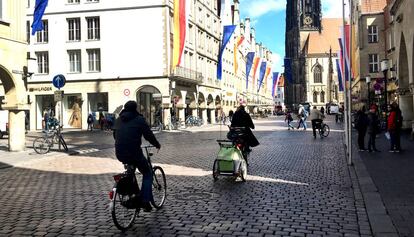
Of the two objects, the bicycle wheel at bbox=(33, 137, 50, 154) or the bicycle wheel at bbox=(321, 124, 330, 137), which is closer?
the bicycle wheel at bbox=(33, 137, 50, 154)

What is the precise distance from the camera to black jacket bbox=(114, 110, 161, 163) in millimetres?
6879

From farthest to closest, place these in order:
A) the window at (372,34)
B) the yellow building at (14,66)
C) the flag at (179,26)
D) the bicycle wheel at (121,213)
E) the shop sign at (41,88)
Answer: the window at (372,34), the shop sign at (41,88), the flag at (179,26), the yellow building at (14,66), the bicycle wheel at (121,213)

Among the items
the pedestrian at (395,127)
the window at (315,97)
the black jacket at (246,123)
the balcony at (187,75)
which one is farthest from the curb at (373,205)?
the window at (315,97)

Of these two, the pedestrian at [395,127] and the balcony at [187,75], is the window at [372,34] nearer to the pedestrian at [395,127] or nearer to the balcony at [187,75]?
the balcony at [187,75]

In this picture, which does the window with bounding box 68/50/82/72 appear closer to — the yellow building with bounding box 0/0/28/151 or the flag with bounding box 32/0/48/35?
the flag with bounding box 32/0/48/35

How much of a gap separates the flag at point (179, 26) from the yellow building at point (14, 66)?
15.7m

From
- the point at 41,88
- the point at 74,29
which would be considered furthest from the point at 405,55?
the point at 41,88

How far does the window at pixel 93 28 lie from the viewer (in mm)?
44303

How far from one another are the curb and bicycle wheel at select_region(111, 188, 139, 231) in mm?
3301

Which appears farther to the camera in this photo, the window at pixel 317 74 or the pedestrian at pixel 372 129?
the window at pixel 317 74

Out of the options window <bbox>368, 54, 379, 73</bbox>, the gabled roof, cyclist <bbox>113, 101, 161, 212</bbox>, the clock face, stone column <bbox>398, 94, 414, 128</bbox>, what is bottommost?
cyclist <bbox>113, 101, 161, 212</bbox>

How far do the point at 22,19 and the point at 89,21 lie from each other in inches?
944

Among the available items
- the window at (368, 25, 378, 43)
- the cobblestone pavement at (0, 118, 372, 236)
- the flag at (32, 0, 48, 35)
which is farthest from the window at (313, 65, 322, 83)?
the cobblestone pavement at (0, 118, 372, 236)

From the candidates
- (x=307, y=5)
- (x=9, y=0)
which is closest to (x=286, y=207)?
(x=9, y=0)
